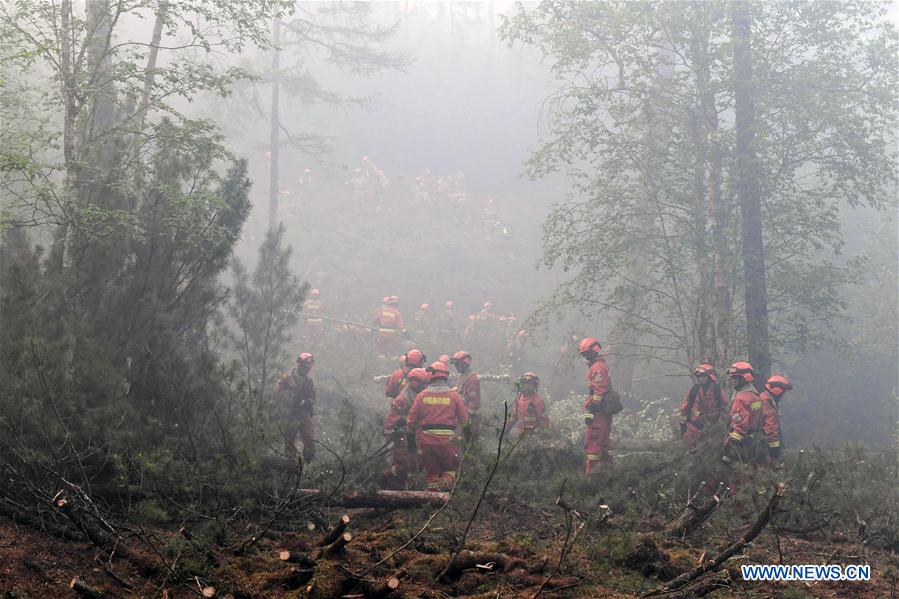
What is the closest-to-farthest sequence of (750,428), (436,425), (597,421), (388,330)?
(436,425)
(750,428)
(597,421)
(388,330)

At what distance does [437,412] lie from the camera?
912 cm

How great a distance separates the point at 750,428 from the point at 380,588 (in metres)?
7.03

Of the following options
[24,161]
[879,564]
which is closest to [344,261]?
[24,161]

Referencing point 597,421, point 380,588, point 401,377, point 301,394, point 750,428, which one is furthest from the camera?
point 301,394

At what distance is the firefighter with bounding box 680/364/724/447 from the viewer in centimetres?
1098

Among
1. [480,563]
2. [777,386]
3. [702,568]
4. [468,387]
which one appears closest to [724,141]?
[777,386]

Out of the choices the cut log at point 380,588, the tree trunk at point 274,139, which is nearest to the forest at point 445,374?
the cut log at point 380,588

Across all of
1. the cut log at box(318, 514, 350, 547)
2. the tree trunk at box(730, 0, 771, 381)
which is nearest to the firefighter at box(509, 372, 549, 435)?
the tree trunk at box(730, 0, 771, 381)

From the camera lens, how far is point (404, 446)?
9406 millimetres

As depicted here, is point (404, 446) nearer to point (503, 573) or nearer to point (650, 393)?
point (503, 573)

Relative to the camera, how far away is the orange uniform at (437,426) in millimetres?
8992

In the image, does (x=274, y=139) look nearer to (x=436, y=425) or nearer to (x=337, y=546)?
(x=436, y=425)

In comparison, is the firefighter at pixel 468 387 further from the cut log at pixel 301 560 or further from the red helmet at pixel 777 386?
the cut log at pixel 301 560

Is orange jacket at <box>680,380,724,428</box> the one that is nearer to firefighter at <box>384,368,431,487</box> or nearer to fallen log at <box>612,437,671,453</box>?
fallen log at <box>612,437,671,453</box>
